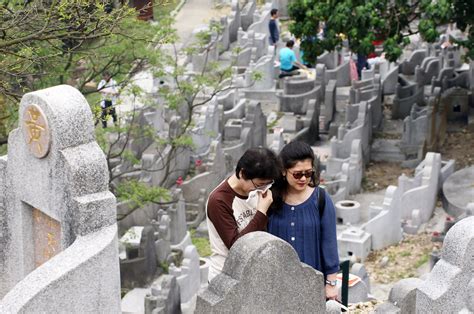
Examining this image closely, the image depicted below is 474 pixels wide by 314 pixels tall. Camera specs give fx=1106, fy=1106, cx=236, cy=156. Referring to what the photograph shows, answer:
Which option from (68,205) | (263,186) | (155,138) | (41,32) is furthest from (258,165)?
(155,138)

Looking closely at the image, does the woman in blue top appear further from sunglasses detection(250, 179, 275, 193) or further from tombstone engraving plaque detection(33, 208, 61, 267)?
tombstone engraving plaque detection(33, 208, 61, 267)

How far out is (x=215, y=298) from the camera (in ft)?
29.1

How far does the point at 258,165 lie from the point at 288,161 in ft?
0.99

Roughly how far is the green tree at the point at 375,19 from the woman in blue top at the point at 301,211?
14135 millimetres

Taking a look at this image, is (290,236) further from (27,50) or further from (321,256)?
(27,50)

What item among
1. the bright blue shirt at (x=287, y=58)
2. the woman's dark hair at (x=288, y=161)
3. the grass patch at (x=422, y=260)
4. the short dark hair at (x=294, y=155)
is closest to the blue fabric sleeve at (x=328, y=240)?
the woman's dark hair at (x=288, y=161)

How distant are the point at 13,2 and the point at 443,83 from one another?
51.4 ft

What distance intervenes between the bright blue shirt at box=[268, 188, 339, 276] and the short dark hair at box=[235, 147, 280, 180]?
0.42 metres

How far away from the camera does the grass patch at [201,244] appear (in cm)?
2226

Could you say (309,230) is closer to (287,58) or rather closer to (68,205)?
(68,205)

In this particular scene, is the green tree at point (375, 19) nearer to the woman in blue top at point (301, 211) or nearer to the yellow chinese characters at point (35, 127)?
the woman in blue top at point (301, 211)

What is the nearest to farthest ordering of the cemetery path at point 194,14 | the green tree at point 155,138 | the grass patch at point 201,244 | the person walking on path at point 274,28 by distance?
1. the green tree at point 155,138
2. the grass patch at point 201,244
3. the person walking on path at point 274,28
4. the cemetery path at point 194,14

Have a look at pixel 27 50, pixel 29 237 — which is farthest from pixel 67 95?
pixel 27 50

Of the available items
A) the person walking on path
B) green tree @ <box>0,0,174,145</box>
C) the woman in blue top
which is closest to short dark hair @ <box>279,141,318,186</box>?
the woman in blue top
